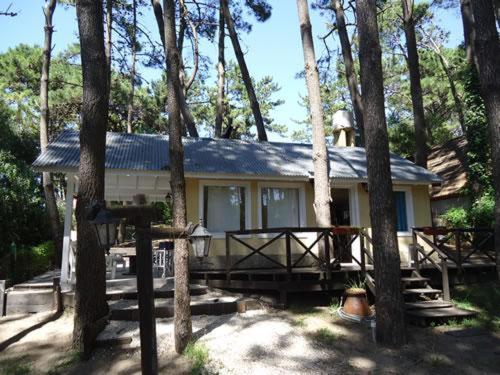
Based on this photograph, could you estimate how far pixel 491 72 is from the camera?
6.60 metres

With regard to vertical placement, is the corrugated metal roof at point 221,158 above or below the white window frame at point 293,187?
above

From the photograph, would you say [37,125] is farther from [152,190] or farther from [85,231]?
[85,231]

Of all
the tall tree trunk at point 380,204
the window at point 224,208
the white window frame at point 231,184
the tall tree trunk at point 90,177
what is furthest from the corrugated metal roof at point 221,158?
the tall tree trunk at point 380,204

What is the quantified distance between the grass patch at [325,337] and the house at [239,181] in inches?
129

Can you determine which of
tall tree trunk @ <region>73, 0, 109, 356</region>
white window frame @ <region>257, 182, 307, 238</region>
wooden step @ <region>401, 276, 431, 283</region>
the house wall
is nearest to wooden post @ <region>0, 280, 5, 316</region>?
tall tree trunk @ <region>73, 0, 109, 356</region>

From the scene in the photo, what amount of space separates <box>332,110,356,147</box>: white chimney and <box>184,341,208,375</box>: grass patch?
35.1 feet

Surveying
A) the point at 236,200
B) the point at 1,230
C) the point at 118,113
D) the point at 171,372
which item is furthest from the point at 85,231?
the point at 118,113

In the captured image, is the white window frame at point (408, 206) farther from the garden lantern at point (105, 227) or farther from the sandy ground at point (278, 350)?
the garden lantern at point (105, 227)

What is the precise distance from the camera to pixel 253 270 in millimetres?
8797

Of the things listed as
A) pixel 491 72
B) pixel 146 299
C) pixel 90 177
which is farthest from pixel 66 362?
pixel 491 72

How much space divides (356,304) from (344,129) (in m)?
8.68

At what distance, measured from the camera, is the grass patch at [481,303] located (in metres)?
7.66

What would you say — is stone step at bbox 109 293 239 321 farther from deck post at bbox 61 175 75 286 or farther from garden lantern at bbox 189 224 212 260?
garden lantern at bbox 189 224 212 260

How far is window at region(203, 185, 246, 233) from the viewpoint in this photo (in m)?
10.0
